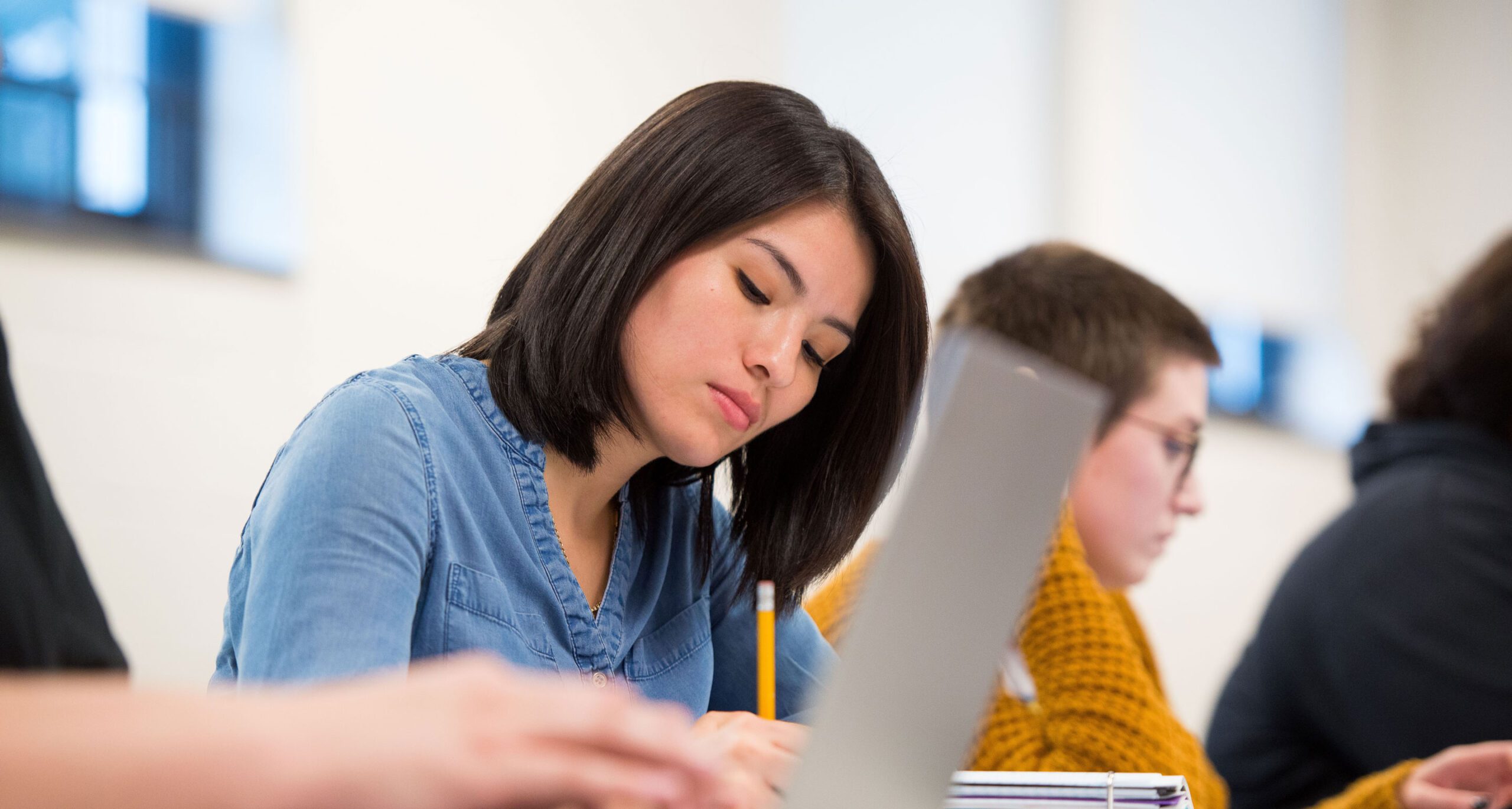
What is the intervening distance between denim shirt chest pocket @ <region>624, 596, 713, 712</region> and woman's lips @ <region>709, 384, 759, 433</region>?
18 centimetres

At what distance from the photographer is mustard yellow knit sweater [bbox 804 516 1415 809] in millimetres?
1172

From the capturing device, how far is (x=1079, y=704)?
1.19 m

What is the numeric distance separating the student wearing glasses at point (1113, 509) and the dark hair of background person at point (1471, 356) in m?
0.53

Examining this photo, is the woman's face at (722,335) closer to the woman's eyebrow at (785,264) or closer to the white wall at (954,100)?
the woman's eyebrow at (785,264)

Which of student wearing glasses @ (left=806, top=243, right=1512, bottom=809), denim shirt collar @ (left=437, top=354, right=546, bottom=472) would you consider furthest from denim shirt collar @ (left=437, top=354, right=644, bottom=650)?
student wearing glasses @ (left=806, top=243, right=1512, bottom=809)

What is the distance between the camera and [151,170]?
1.93 meters

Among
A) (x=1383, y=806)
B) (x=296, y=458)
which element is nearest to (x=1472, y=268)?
(x=1383, y=806)

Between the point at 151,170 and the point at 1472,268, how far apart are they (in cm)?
193

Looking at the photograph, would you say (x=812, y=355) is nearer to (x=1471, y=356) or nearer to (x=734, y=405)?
(x=734, y=405)

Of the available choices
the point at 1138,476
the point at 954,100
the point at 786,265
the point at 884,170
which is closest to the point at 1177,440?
the point at 1138,476

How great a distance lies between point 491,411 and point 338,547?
240 mm

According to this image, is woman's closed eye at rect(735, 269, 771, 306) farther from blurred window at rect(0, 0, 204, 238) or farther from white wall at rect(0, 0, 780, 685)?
blurred window at rect(0, 0, 204, 238)

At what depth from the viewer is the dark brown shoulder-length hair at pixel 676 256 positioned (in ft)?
3.22

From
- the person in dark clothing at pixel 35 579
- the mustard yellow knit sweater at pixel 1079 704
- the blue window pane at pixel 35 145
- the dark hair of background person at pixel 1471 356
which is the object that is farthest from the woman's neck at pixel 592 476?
the dark hair of background person at pixel 1471 356
